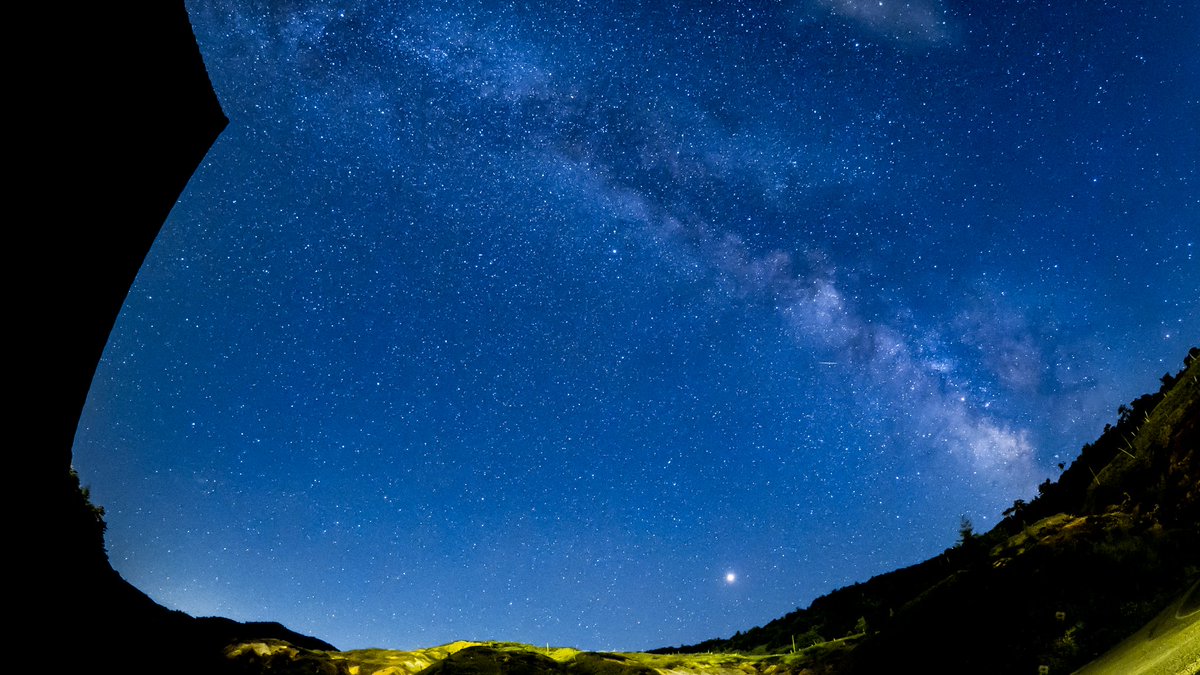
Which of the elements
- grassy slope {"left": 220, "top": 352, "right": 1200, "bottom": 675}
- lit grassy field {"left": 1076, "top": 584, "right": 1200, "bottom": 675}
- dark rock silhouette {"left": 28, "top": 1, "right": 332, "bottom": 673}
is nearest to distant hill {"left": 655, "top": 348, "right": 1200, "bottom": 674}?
grassy slope {"left": 220, "top": 352, "right": 1200, "bottom": 675}

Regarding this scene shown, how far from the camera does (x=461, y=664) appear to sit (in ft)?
22.7

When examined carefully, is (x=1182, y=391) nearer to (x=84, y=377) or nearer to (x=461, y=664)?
(x=461, y=664)

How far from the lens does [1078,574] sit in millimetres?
5039

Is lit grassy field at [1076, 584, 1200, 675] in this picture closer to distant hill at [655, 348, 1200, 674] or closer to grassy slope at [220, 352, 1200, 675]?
grassy slope at [220, 352, 1200, 675]

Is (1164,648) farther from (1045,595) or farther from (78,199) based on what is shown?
(78,199)

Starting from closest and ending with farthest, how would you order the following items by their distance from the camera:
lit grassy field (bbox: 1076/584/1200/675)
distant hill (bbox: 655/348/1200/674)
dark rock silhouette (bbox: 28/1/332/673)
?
lit grassy field (bbox: 1076/584/1200/675), dark rock silhouette (bbox: 28/1/332/673), distant hill (bbox: 655/348/1200/674)

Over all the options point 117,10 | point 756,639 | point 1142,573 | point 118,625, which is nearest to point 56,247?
point 117,10

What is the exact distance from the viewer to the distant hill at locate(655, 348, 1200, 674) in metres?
4.41

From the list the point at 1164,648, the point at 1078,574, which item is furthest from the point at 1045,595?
the point at 1164,648

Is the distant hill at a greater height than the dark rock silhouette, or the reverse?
the dark rock silhouette

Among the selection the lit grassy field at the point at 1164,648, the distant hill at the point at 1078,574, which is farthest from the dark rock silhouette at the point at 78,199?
the distant hill at the point at 1078,574

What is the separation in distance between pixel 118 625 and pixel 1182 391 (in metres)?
12.1

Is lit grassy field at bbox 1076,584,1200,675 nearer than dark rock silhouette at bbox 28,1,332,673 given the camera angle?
Yes

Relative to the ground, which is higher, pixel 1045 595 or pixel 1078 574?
pixel 1078 574
